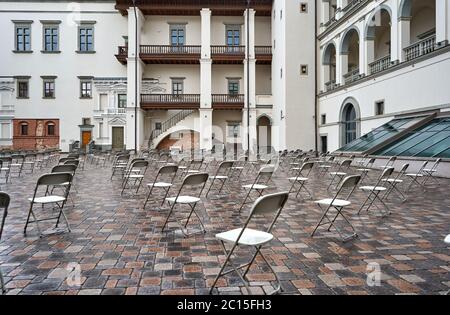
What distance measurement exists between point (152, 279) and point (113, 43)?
33402 millimetres

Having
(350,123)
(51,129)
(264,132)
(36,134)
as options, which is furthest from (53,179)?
(36,134)

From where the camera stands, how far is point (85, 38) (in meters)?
33.3

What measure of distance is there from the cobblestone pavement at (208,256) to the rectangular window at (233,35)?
1141 inches

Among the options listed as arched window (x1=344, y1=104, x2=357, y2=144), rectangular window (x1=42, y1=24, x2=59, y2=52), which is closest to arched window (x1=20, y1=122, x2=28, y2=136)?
rectangular window (x1=42, y1=24, x2=59, y2=52)

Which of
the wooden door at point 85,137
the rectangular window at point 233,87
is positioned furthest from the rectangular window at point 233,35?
the wooden door at point 85,137

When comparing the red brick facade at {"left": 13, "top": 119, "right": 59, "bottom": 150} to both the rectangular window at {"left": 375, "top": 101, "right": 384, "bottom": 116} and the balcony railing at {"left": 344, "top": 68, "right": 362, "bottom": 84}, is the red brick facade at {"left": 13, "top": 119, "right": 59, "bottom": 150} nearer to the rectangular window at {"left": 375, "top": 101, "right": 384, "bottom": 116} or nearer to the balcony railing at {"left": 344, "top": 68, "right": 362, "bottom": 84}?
the balcony railing at {"left": 344, "top": 68, "right": 362, "bottom": 84}

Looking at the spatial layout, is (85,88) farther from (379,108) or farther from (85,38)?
(379,108)

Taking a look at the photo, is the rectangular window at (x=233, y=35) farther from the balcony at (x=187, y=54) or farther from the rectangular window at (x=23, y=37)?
the rectangular window at (x=23, y=37)

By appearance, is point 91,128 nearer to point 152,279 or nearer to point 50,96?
point 50,96

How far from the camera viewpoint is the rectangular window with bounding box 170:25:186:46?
3303 centimetres

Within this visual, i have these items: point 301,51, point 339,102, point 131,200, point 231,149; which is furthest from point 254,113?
point 131,200

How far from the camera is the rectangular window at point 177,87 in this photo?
108 feet

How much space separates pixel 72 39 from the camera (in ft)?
109
